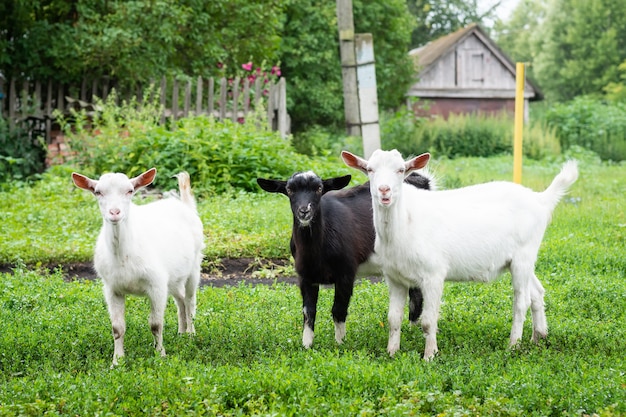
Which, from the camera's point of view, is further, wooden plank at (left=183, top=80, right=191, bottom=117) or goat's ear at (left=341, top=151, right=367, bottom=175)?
wooden plank at (left=183, top=80, right=191, bottom=117)

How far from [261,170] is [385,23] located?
69.2 ft

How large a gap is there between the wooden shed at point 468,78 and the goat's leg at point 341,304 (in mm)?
34233

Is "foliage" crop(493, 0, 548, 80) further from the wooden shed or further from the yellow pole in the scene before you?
the yellow pole

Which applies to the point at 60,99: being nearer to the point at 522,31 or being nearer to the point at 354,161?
the point at 354,161

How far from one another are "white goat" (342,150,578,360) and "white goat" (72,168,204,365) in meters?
1.65

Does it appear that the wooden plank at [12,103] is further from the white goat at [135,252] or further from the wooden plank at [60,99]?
the white goat at [135,252]

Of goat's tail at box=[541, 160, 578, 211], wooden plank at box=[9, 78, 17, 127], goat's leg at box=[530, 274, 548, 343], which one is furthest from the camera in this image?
wooden plank at box=[9, 78, 17, 127]

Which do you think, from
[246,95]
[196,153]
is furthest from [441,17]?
[196,153]

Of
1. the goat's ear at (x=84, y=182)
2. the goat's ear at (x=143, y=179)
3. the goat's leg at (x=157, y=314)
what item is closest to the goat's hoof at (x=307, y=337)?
the goat's leg at (x=157, y=314)

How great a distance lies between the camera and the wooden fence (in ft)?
61.1

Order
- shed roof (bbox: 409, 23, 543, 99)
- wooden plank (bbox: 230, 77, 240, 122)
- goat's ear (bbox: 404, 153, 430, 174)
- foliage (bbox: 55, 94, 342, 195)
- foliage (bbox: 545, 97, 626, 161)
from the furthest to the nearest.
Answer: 1. shed roof (bbox: 409, 23, 543, 99)
2. foliage (bbox: 545, 97, 626, 161)
3. wooden plank (bbox: 230, 77, 240, 122)
4. foliage (bbox: 55, 94, 342, 195)
5. goat's ear (bbox: 404, 153, 430, 174)

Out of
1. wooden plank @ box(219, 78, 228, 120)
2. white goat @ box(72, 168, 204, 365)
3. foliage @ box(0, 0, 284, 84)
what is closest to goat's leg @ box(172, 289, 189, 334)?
white goat @ box(72, 168, 204, 365)

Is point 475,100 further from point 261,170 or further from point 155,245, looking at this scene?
point 155,245

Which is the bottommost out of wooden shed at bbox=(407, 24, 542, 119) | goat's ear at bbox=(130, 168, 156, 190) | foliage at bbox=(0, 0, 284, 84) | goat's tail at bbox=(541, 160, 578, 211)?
wooden shed at bbox=(407, 24, 542, 119)
